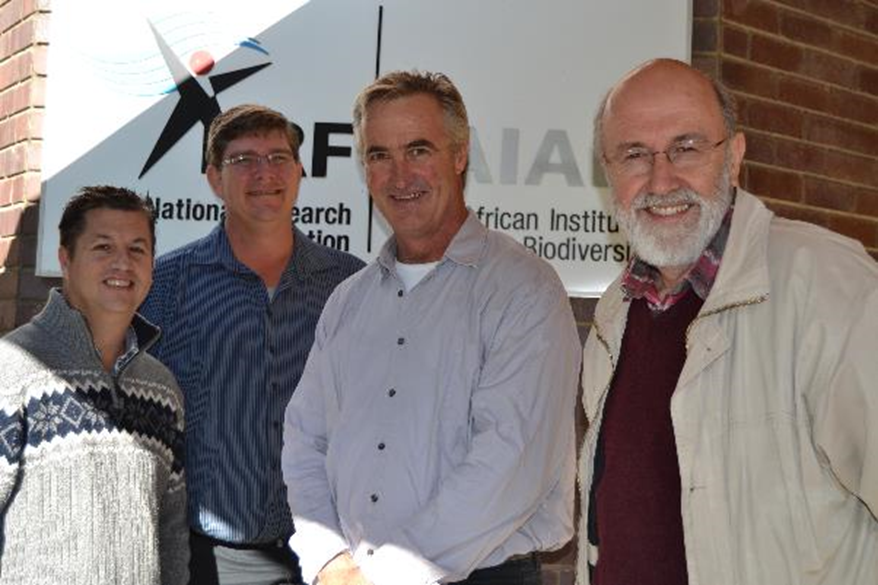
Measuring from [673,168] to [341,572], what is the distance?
128 cm

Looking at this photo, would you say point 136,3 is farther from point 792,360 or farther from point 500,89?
point 792,360

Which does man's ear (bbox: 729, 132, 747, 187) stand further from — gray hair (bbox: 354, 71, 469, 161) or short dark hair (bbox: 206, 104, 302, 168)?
short dark hair (bbox: 206, 104, 302, 168)

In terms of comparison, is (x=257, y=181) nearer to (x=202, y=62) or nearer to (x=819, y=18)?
(x=202, y=62)

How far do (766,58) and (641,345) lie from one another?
245cm

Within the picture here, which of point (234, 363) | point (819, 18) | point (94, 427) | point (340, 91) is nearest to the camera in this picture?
point (94, 427)

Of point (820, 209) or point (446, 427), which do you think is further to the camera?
point (820, 209)

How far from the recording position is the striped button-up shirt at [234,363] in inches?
131

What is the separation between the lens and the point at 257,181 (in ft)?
11.8

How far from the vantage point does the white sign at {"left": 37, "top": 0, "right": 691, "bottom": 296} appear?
166 inches

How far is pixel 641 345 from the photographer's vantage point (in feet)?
7.95

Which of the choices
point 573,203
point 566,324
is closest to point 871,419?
point 566,324

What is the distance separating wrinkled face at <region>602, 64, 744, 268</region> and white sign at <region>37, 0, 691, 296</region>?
1.76m

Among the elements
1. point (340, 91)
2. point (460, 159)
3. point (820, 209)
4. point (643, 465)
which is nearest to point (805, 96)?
point (820, 209)

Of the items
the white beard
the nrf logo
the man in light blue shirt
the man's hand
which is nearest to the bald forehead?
the white beard
